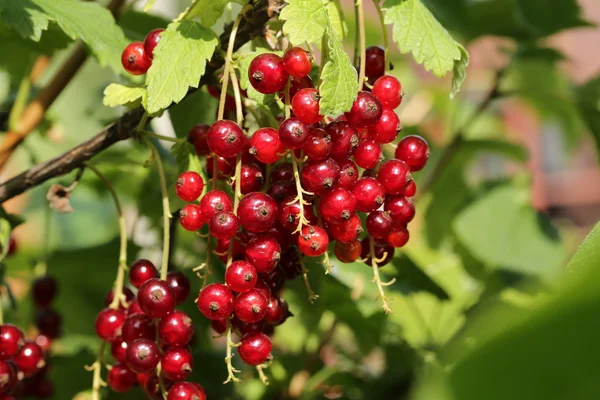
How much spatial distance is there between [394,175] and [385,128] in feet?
0.13

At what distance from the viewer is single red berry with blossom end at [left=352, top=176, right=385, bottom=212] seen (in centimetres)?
56

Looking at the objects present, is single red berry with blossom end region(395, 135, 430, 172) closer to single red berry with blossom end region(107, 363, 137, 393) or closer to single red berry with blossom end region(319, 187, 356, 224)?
single red berry with blossom end region(319, 187, 356, 224)

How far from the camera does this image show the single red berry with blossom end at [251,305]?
541 millimetres

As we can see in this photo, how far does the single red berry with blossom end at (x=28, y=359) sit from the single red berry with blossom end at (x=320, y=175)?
361 millimetres

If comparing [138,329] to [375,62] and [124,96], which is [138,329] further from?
[375,62]

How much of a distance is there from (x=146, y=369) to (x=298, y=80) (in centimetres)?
26

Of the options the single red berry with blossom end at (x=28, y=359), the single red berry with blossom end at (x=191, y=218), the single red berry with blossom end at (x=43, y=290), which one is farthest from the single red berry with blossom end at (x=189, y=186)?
the single red berry with blossom end at (x=43, y=290)

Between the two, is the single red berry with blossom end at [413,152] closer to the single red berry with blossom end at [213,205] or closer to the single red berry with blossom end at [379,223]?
the single red berry with blossom end at [379,223]

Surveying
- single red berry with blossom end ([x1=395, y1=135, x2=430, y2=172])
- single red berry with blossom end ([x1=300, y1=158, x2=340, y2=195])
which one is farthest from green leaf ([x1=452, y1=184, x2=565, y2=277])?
single red berry with blossom end ([x1=300, y1=158, x2=340, y2=195])

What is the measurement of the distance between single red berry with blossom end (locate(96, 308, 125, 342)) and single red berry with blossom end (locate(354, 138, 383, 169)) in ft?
0.85

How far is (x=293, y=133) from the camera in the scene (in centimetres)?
52

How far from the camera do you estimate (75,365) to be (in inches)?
38.8

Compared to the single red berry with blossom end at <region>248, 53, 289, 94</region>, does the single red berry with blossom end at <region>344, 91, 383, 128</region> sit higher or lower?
lower

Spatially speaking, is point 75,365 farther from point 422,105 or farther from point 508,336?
point 422,105
